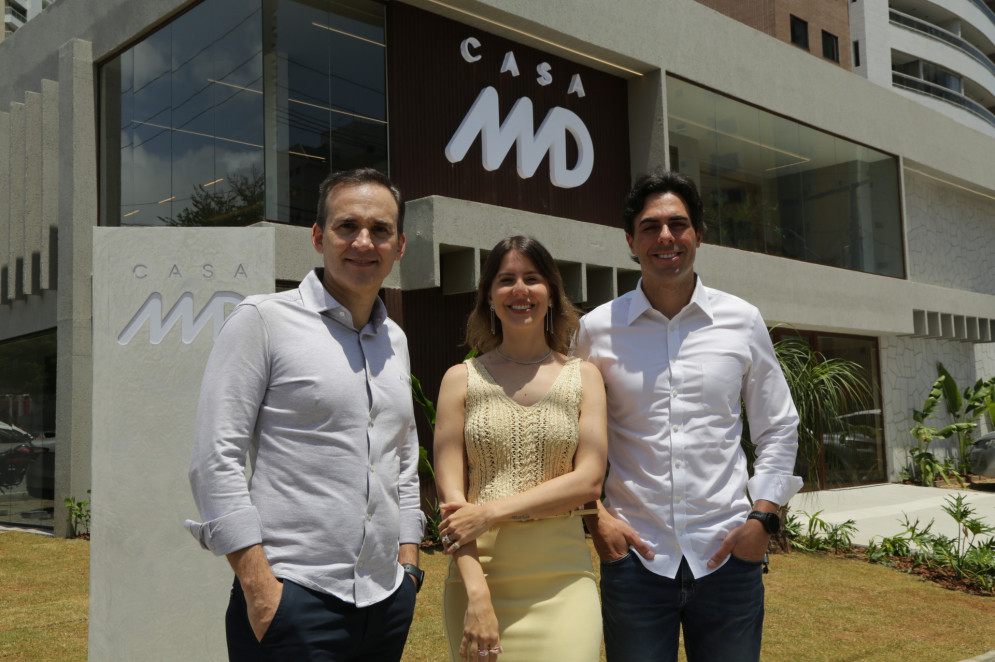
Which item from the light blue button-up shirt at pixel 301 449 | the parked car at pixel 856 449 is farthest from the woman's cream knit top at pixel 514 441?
the parked car at pixel 856 449

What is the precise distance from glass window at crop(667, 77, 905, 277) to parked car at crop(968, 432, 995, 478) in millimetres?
3950

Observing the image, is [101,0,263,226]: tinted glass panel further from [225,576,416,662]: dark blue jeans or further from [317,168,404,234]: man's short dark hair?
[225,576,416,662]: dark blue jeans

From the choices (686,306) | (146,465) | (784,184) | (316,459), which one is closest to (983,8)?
(784,184)

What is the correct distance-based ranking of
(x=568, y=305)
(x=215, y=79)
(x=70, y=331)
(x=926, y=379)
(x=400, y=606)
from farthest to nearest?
(x=926, y=379) → (x=70, y=331) → (x=215, y=79) → (x=568, y=305) → (x=400, y=606)

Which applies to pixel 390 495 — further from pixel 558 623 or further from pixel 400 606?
pixel 558 623

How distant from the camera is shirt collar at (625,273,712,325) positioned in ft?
9.90

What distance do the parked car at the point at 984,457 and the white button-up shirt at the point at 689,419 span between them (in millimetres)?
15900

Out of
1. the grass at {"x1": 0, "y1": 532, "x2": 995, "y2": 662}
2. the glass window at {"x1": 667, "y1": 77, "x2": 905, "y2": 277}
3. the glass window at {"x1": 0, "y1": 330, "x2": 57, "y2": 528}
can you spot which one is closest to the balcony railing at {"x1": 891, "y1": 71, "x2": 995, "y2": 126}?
the glass window at {"x1": 667, "y1": 77, "x2": 905, "y2": 277}

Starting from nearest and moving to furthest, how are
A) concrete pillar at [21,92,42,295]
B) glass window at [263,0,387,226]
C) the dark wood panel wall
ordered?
1. glass window at [263,0,387,226]
2. the dark wood panel wall
3. concrete pillar at [21,92,42,295]

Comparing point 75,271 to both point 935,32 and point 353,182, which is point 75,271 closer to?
point 353,182

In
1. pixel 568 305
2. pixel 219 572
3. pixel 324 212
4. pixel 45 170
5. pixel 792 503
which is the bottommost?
pixel 792 503

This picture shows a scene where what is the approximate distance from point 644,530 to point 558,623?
431 millimetres

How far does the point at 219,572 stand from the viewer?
4.99 meters

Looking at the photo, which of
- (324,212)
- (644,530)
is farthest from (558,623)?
(324,212)
